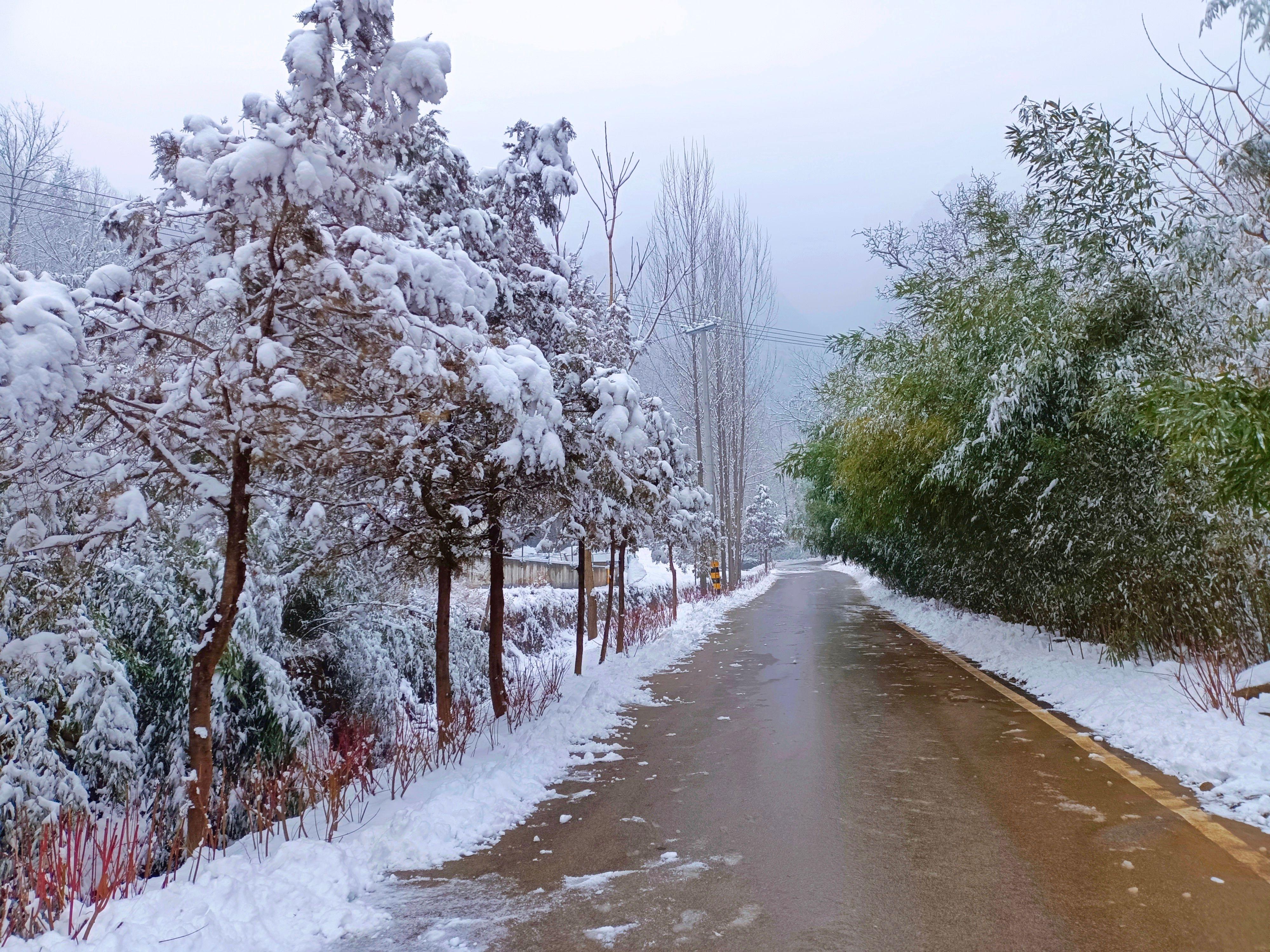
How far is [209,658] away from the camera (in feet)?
16.1

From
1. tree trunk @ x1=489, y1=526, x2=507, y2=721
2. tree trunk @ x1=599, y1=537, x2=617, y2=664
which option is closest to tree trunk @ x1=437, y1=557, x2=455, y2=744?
tree trunk @ x1=489, y1=526, x2=507, y2=721

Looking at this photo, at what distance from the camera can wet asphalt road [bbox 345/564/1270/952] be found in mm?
3613

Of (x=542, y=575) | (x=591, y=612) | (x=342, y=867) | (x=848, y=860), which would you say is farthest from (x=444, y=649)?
(x=542, y=575)

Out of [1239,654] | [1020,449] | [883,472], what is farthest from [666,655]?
[1239,654]

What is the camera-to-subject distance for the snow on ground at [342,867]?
3.65 m

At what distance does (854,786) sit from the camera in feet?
19.6

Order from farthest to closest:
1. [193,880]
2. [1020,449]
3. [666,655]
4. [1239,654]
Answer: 1. [666,655]
2. [1020,449]
3. [1239,654]
4. [193,880]

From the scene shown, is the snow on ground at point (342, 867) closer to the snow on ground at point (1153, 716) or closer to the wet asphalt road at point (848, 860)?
the wet asphalt road at point (848, 860)

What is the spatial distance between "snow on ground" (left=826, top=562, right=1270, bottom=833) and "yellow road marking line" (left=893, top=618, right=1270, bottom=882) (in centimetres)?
15

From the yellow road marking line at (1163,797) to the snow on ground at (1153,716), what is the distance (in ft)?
0.50

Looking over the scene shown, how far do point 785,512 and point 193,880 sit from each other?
10780 centimetres

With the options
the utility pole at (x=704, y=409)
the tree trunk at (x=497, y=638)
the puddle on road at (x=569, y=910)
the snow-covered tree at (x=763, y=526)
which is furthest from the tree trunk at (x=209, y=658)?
the snow-covered tree at (x=763, y=526)

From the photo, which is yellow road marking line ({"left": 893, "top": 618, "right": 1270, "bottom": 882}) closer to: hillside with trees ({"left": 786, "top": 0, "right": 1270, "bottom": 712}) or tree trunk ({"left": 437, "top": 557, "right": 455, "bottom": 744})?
hillside with trees ({"left": 786, "top": 0, "right": 1270, "bottom": 712})

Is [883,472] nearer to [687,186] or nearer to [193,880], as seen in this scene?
[193,880]
